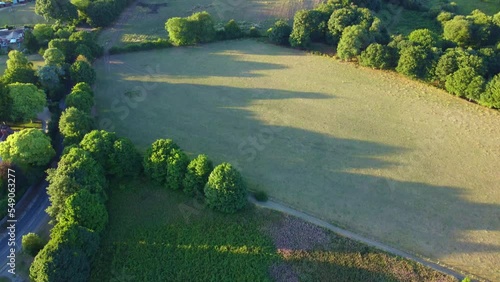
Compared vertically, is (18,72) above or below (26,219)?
above

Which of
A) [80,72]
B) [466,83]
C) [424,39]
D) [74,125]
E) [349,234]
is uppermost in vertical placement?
[424,39]

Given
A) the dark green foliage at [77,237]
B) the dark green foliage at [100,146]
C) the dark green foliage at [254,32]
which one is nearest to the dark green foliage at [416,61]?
the dark green foliage at [254,32]

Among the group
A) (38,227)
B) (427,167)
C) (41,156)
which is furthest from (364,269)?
(41,156)

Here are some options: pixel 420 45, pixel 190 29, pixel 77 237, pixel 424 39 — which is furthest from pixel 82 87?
pixel 424 39

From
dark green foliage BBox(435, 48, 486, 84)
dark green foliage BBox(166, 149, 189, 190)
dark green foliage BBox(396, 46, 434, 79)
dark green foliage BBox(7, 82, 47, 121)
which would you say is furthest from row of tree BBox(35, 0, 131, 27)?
dark green foliage BBox(435, 48, 486, 84)

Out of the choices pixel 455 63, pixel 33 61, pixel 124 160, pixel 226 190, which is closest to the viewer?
pixel 226 190

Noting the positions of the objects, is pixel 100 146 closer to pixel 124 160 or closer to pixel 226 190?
pixel 124 160

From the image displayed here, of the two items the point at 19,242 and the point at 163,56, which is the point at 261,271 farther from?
the point at 163,56
